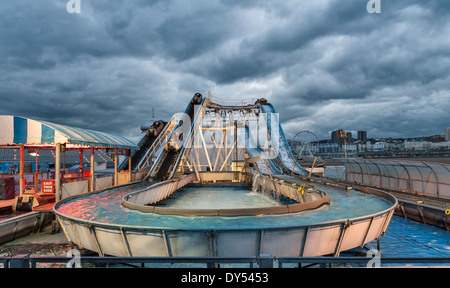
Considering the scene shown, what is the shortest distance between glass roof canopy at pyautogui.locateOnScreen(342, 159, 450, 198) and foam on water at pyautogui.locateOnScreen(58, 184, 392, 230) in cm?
1009

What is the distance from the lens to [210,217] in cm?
883

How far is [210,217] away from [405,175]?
20513mm

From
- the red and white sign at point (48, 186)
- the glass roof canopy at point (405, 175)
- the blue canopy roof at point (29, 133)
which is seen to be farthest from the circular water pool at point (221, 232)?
the glass roof canopy at point (405, 175)

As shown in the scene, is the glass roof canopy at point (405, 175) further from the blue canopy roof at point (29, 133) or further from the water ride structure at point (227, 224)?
the blue canopy roof at point (29, 133)

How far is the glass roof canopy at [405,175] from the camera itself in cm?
1834

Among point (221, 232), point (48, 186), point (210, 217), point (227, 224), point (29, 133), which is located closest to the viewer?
point (221, 232)

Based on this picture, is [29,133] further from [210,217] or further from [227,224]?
[227,224]

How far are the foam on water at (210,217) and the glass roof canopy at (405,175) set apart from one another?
10.1 m

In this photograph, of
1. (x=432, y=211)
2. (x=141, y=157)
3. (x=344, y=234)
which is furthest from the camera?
(x=141, y=157)

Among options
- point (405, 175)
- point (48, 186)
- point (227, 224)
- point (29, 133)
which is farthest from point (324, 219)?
point (405, 175)
